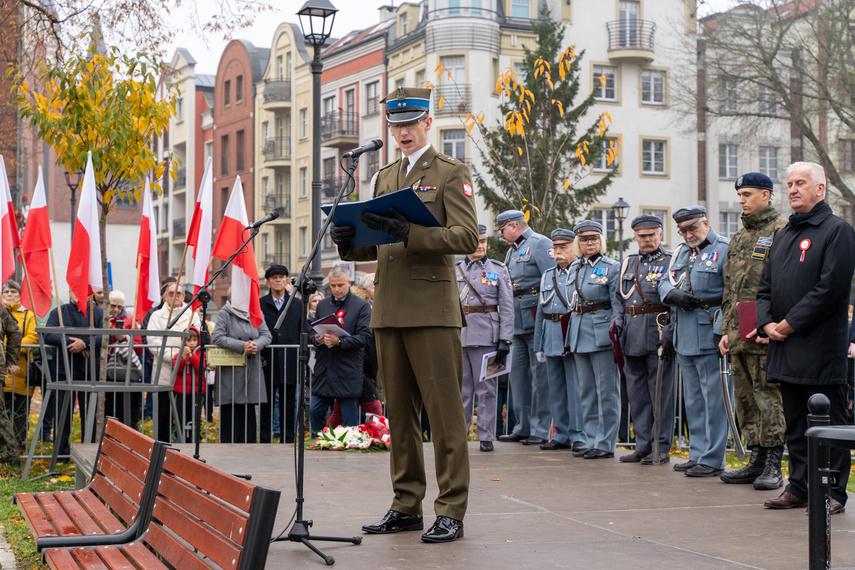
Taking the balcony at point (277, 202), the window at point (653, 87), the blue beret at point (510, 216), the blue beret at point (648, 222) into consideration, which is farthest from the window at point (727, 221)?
the blue beret at point (648, 222)

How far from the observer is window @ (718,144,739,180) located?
5131 cm

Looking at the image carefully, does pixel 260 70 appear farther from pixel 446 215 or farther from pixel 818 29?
pixel 446 215

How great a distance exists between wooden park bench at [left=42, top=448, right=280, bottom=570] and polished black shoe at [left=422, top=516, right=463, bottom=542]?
1610 millimetres

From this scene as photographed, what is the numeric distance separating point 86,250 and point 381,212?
16.4 ft

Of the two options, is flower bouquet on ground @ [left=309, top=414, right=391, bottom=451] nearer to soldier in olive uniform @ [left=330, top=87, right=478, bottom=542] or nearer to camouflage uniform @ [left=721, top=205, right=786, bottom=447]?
camouflage uniform @ [left=721, top=205, right=786, bottom=447]

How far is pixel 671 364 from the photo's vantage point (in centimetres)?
959

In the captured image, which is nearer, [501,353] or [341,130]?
[501,353]

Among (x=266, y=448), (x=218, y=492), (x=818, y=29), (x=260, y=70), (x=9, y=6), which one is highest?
(x=260, y=70)

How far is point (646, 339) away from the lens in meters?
9.67

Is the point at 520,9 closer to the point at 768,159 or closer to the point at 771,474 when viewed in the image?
the point at 768,159

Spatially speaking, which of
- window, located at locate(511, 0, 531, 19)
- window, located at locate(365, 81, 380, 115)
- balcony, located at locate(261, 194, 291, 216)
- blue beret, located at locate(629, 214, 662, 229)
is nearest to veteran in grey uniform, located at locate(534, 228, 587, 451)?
blue beret, located at locate(629, 214, 662, 229)

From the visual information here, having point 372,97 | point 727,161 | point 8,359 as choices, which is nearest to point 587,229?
point 8,359

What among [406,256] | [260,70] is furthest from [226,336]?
[260,70]

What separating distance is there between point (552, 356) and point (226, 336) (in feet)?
11.8
